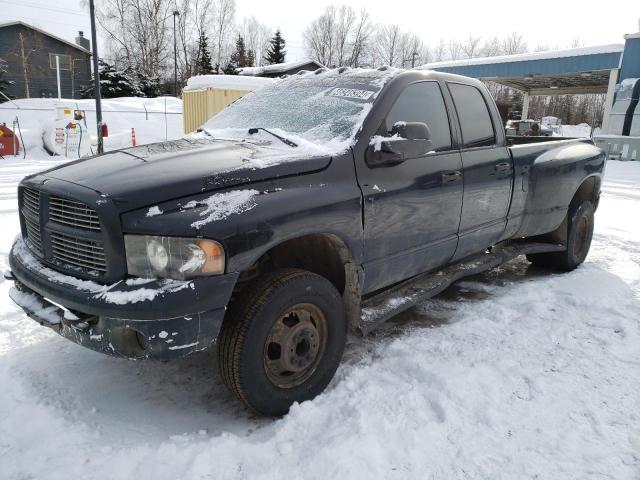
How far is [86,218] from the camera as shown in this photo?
228 centimetres

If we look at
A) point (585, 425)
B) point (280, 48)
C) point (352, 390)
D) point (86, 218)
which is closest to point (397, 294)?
point (352, 390)

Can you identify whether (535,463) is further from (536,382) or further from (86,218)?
(86,218)

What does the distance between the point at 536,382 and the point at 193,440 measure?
2.00 meters

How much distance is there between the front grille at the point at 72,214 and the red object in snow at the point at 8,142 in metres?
16.4

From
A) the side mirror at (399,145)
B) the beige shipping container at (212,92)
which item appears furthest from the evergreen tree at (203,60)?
the side mirror at (399,145)

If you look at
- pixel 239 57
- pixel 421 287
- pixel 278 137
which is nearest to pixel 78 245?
pixel 278 137

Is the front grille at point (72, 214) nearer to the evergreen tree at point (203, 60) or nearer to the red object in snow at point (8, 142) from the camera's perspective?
the red object in snow at point (8, 142)

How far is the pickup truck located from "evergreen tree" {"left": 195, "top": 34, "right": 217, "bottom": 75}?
4565 cm

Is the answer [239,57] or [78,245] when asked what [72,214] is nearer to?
[78,245]

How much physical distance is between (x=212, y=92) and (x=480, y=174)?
1292 centimetres

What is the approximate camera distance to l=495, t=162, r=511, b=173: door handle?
3.97 metres

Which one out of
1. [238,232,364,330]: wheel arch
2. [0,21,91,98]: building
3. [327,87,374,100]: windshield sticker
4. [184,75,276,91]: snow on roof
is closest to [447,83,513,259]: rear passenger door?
[327,87,374,100]: windshield sticker

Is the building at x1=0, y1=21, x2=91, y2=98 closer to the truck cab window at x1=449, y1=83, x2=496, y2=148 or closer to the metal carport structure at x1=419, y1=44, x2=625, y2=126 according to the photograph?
the metal carport structure at x1=419, y1=44, x2=625, y2=126

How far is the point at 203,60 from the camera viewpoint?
45.9m
